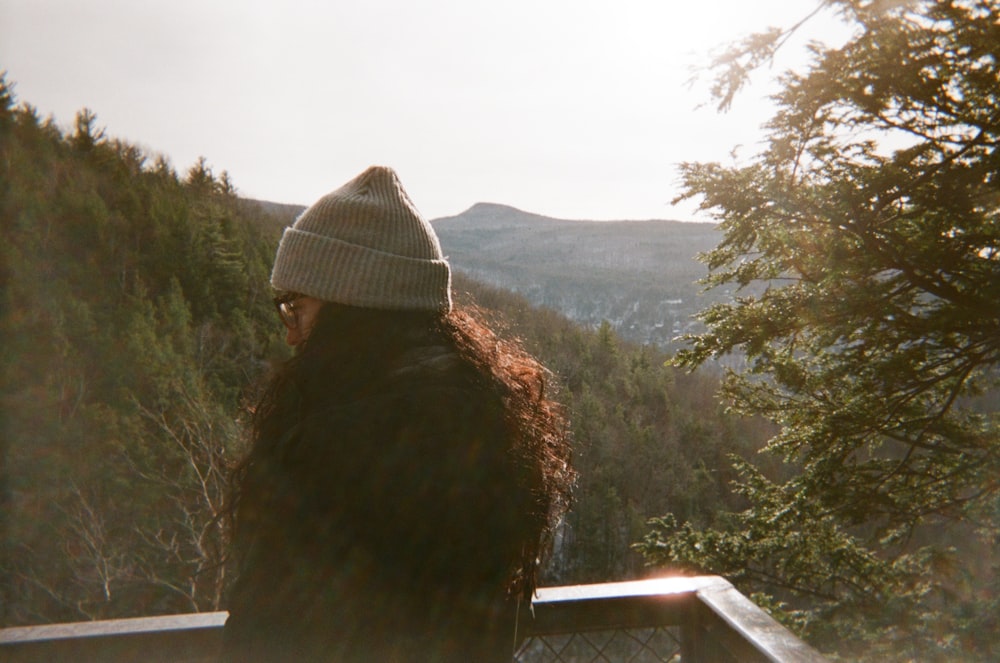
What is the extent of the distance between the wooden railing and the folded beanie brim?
2.18ft

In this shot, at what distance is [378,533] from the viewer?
894mm

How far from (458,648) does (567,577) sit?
72.7 ft

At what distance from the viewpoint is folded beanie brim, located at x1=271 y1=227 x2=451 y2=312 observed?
1.12 meters

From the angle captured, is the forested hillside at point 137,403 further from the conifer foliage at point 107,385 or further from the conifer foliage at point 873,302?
the conifer foliage at point 873,302

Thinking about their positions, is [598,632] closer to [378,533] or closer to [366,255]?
[378,533]

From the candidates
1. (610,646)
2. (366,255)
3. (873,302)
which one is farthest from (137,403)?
(366,255)

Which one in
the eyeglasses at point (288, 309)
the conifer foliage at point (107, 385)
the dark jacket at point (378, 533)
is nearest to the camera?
the dark jacket at point (378, 533)

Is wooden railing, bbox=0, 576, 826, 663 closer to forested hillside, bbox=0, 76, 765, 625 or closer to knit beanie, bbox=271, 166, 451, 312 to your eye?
knit beanie, bbox=271, 166, 451, 312

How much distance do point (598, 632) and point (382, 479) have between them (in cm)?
107

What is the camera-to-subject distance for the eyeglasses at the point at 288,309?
1269mm

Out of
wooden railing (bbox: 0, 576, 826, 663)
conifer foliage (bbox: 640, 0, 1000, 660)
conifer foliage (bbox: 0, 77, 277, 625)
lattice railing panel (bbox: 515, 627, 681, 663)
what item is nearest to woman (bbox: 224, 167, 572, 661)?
wooden railing (bbox: 0, 576, 826, 663)

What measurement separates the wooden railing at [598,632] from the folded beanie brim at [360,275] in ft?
2.18

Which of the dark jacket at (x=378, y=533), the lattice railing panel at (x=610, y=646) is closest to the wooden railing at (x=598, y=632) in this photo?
the lattice railing panel at (x=610, y=646)

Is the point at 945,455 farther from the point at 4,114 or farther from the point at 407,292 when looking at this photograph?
the point at 4,114
